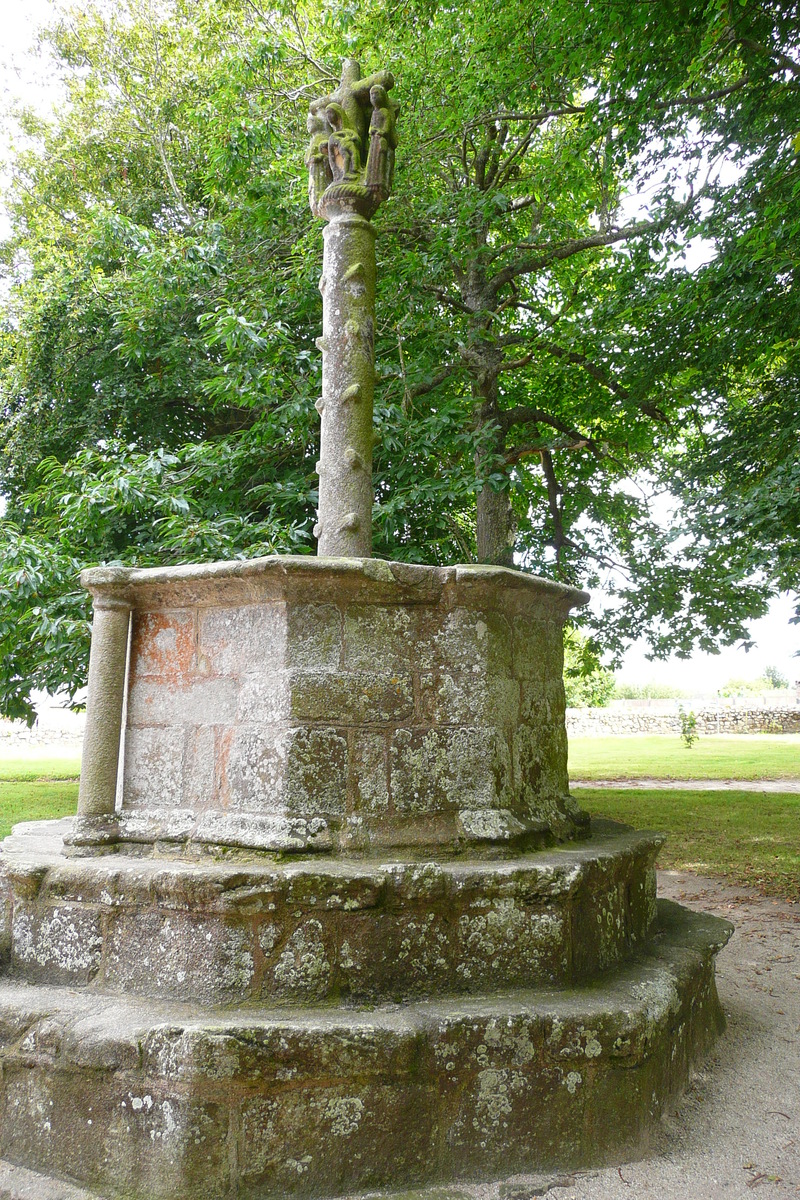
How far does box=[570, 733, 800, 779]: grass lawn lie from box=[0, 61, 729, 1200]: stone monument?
14.9m

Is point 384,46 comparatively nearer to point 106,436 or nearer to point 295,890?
point 106,436

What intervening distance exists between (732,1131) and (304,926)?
5.40ft

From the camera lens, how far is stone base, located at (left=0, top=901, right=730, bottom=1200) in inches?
92.4

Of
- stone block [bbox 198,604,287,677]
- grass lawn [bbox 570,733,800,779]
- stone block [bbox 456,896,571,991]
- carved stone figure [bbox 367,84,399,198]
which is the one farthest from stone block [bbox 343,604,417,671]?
grass lawn [bbox 570,733,800,779]

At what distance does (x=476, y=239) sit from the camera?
8883mm

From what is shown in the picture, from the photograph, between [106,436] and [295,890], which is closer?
[295,890]

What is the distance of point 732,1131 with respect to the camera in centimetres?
281

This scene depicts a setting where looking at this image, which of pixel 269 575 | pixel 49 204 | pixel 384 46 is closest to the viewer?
pixel 269 575

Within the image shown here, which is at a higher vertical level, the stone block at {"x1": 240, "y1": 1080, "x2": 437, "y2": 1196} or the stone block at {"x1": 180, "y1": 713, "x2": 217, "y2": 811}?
the stone block at {"x1": 180, "y1": 713, "x2": 217, "y2": 811}

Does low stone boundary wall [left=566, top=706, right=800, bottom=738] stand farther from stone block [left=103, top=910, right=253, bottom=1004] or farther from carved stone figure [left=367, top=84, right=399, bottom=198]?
stone block [left=103, top=910, right=253, bottom=1004]

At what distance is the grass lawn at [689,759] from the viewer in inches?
704

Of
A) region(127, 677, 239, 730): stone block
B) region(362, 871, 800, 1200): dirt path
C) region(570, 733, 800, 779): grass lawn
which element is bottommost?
region(362, 871, 800, 1200): dirt path

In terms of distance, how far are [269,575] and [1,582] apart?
15.3 ft

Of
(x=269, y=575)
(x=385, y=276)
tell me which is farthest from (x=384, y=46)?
(x=269, y=575)
